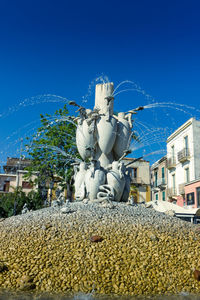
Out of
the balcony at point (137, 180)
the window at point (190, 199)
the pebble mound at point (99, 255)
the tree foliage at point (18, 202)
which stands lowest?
the pebble mound at point (99, 255)

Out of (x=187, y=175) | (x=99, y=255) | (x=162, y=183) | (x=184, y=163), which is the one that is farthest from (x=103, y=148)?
(x=162, y=183)

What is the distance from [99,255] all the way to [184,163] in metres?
25.6

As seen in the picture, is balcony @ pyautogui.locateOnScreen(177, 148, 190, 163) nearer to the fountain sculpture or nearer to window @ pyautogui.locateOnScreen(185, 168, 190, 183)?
window @ pyautogui.locateOnScreen(185, 168, 190, 183)

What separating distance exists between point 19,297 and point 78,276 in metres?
1.13

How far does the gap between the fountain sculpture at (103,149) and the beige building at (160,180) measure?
2323 centimetres

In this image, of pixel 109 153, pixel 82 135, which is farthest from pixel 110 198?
pixel 82 135

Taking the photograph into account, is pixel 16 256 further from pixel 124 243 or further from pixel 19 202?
pixel 19 202

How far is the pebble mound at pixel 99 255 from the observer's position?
16.6ft

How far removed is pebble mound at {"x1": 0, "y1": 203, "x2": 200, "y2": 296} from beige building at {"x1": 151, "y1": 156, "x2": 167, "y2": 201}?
89.8ft

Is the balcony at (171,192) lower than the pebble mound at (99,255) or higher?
higher

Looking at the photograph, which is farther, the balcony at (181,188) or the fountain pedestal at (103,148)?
the balcony at (181,188)

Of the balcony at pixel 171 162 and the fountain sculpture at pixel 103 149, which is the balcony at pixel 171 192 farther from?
the fountain sculpture at pixel 103 149

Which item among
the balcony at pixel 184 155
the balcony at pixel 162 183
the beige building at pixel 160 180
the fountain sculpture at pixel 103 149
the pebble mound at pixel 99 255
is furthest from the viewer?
the beige building at pixel 160 180

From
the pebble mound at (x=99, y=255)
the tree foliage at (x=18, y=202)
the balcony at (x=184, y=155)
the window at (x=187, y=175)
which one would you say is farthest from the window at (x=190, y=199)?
the pebble mound at (x=99, y=255)
